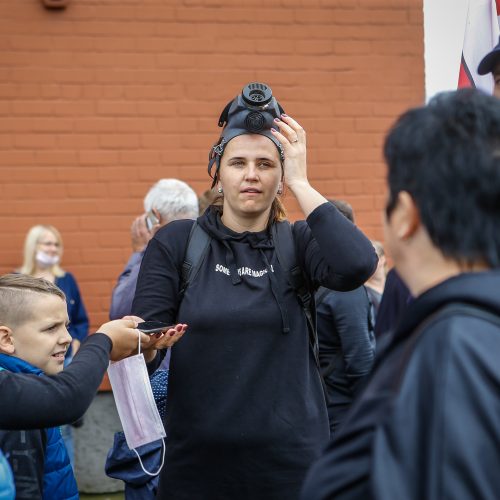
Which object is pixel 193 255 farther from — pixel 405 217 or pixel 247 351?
pixel 405 217

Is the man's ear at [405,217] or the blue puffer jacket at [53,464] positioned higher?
the man's ear at [405,217]

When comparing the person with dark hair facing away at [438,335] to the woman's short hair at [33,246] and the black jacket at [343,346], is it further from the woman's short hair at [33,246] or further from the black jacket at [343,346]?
the woman's short hair at [33,246]

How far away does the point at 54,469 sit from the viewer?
2602mm

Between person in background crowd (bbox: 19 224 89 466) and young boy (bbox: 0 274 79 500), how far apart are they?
129 inches

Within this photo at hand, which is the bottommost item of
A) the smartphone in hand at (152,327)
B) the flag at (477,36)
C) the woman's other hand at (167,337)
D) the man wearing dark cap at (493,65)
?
the woman's other hand at (167,337)

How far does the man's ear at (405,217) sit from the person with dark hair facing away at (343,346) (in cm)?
277

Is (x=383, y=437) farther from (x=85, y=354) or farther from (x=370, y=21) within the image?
(x=370, y=21)

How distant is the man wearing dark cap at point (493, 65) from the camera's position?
125 inches

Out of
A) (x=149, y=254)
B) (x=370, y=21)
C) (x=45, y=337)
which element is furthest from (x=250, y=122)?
(x=370, y=21)

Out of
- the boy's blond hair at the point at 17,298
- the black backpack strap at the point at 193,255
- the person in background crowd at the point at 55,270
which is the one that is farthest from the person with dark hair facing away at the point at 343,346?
the person in background crowd at the point at 55,270

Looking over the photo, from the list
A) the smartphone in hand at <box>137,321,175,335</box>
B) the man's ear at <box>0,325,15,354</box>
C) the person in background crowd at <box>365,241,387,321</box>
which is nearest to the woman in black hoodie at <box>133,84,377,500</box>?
the smartphone in hand at <box>137,321,175,335</box>

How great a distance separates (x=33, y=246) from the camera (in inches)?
238

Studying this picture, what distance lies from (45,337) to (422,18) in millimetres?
4765

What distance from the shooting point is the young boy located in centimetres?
248
